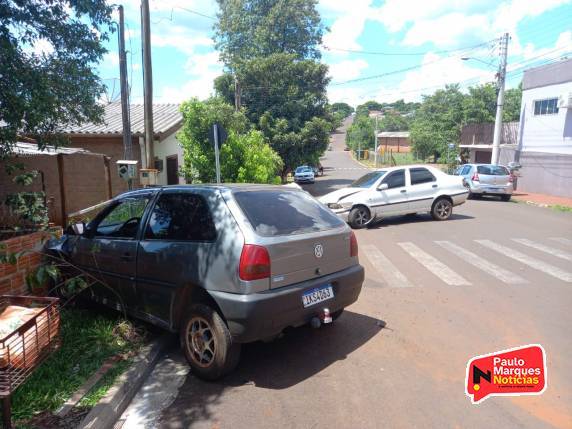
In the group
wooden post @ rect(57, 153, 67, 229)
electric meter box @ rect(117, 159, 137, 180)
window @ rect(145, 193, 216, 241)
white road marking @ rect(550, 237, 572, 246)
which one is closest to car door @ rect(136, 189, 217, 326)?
window @ rect(145, 193, 216, 241)

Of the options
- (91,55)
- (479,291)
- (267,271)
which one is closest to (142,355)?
(267,271)

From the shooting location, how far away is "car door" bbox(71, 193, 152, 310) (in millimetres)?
4457

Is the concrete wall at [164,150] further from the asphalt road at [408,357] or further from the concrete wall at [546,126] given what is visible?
the concrete wall at [546,126]

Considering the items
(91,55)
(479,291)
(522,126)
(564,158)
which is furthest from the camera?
(522,126)

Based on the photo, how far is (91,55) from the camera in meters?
5.61

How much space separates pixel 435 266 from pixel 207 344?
203 inches

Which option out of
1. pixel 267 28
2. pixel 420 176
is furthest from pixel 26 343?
pixel 267 28

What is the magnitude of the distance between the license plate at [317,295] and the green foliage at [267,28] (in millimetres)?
33320

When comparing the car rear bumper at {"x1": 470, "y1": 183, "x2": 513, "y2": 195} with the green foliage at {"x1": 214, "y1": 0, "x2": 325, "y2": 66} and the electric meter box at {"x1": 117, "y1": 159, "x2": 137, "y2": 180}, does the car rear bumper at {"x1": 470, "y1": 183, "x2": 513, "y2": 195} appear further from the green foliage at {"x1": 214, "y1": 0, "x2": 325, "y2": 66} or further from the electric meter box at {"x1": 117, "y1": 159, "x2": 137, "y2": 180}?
the green foliage at {"x1": 214, "y1": 0, "x2": 325, "y2": 66}

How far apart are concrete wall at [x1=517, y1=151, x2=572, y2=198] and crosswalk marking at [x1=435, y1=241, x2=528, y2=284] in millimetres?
15874

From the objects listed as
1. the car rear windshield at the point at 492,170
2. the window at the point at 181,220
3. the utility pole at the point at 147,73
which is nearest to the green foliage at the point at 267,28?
the car rear windshield at the point at 492,170

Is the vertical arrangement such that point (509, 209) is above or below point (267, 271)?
below

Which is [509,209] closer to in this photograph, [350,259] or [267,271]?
[350,259]

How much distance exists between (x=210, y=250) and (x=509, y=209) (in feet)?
51.5
